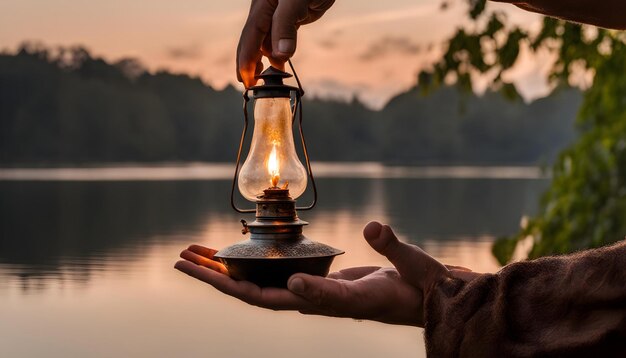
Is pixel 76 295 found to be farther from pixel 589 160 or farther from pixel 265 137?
pixel 265 137

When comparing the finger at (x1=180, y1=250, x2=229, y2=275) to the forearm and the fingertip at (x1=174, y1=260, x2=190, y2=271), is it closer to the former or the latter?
the fingertip at (x1=174, y1=260, x2=190, y2=271)

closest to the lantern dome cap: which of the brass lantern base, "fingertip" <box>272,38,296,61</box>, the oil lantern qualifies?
the oil lantern

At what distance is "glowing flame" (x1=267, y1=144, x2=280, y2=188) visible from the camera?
302 cm

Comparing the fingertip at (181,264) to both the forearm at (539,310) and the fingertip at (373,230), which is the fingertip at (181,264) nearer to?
the fingertip at (373,230)

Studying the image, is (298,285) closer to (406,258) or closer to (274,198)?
(406,258)

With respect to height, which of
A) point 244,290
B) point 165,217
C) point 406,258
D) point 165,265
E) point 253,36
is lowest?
point 165,217

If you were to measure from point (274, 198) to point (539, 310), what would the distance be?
1079mm

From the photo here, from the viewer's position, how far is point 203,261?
2750mm

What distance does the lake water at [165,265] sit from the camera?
57.3 feet

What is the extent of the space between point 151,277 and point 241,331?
5.17 m

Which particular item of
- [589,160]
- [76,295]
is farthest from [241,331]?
[589,160]

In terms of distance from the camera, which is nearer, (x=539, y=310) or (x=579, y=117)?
(x=539, y=310)

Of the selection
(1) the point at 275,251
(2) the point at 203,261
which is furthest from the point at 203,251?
(1) the point at 275,251

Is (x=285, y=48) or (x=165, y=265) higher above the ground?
(x=285, y=48)
